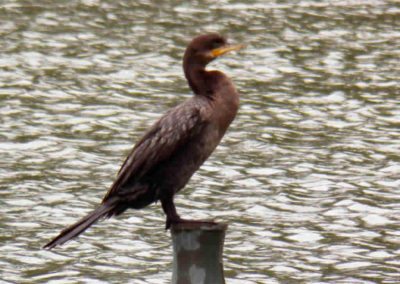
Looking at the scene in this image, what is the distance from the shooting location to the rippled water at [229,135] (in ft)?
31.8

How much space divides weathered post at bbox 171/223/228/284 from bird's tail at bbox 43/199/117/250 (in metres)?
0.63

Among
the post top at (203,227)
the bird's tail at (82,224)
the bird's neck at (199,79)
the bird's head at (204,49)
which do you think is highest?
the bird's head at (204,49)

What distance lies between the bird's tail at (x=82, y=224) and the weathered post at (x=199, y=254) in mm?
626

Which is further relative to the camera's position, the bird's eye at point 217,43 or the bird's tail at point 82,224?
the bird's eye at point 217,43

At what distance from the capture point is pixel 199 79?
756 cm

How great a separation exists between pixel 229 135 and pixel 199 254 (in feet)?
20.8

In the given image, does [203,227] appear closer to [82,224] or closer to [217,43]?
[82,224]

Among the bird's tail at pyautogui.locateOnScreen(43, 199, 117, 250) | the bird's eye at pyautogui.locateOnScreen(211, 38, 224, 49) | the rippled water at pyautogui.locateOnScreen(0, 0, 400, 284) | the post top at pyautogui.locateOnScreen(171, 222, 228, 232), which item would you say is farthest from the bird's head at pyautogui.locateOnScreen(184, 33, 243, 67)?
the rippled water at pyautogui.locateOnScreen(0, 0, 400, 284)

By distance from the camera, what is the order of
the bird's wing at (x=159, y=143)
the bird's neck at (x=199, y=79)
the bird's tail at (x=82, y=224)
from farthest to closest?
the bird's neck at (x=199, y=79), the bird's wing at (x=159, y=143), the bird's tail at (x=82, y=224)

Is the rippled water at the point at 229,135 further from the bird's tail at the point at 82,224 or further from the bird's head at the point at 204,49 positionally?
the bird's head at the point at 204,49

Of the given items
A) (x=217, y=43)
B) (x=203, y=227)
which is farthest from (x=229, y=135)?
(x=203, y=227)

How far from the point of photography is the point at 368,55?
1577 cm

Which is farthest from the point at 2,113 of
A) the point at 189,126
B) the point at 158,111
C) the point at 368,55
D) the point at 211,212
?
the point at 189,126

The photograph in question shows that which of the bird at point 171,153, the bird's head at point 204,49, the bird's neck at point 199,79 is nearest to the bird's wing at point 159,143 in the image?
the bird at point 171,153
